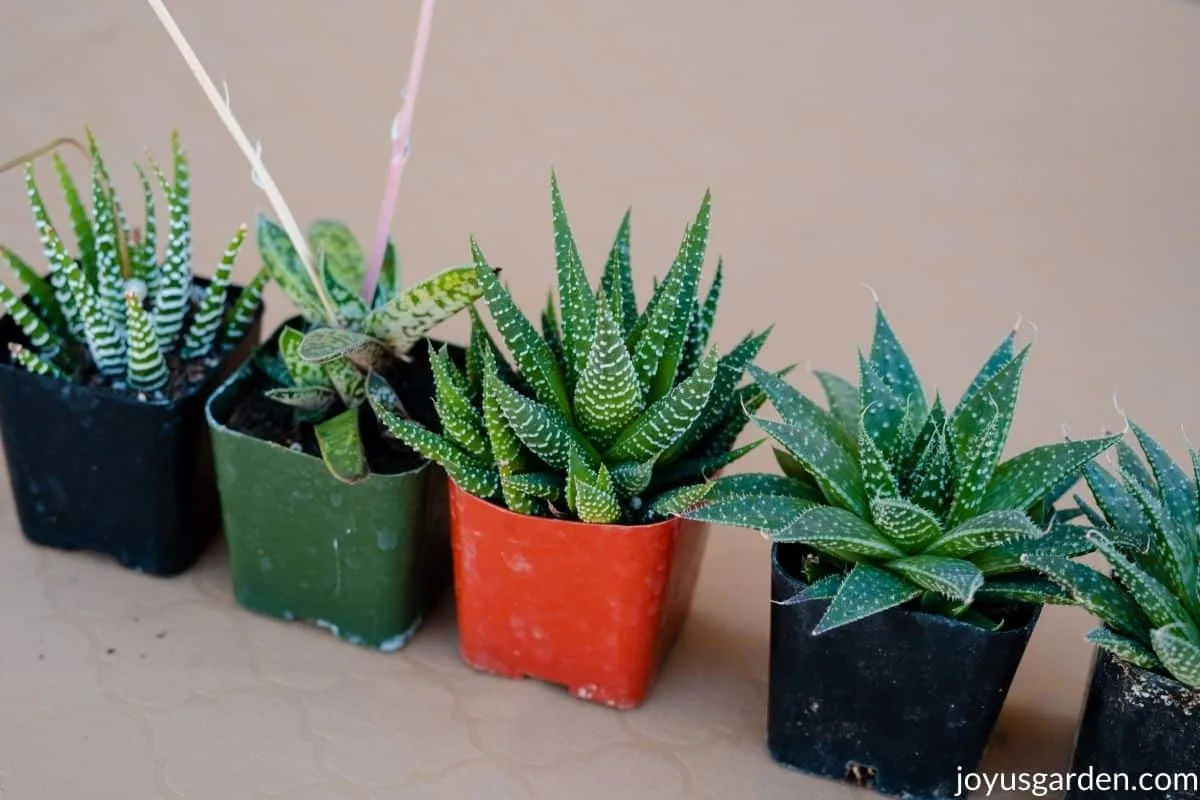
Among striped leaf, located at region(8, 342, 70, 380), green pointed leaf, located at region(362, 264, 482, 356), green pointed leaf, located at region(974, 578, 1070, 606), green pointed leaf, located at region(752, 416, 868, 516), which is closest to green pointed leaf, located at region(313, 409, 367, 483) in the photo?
green pointed leaf, located at region(362, 264, 482, 356)

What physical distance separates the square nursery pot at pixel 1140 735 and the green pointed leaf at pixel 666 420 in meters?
0.45

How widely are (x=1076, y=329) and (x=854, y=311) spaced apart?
1.19ft

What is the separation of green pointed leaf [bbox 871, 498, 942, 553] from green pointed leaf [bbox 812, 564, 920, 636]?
0.11 ft

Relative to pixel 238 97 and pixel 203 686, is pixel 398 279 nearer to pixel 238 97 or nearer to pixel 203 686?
pixel 203 686

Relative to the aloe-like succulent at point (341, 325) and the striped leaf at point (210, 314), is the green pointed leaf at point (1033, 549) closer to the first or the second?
the aloe-like succulent at point (341, 325)

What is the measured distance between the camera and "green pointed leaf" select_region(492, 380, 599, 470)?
4.26ft

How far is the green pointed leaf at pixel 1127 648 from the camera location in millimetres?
1226

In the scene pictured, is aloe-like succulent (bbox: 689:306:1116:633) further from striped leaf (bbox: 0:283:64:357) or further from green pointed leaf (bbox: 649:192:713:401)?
striped leaf (bbox: 0:283:64:357)

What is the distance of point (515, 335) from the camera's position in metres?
1.37

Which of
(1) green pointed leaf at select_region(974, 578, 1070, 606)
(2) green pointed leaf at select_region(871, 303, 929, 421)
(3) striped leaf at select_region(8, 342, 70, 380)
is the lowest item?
(1) green pointed leaf at select_region(974, 578, 1070, 606)

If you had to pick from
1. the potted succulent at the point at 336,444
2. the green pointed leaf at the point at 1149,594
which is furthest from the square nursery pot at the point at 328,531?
the green pointed leaf at the point at 1149,594

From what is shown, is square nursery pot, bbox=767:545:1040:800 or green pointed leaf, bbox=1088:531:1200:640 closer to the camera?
green pointed leaf, bbox=1088:531:1200:640

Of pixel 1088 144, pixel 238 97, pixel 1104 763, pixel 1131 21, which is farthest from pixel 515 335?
pixel 1131 21

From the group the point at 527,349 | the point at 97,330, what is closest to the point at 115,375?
the point at 97,330
